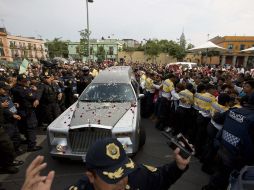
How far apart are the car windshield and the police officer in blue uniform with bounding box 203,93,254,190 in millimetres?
2925

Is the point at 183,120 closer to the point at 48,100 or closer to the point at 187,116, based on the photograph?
the point at 187,116

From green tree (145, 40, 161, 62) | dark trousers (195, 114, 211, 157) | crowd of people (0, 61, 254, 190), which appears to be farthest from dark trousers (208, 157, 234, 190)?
green tree (145, 40, 161, 62)

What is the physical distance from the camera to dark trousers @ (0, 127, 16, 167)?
437 centimetres

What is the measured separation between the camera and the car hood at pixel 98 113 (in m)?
4.65

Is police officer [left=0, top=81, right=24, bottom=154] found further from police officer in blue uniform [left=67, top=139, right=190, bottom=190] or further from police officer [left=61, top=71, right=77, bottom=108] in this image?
police officer [left=61, top=71, right=77, bottom=108]

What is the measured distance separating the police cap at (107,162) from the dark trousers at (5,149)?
11.8 feet

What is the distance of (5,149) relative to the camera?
14.5ft

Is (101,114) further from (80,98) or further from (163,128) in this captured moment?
(163,128)

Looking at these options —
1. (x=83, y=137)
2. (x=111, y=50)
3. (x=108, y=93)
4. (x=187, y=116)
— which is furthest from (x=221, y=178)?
(x=111, y=50)

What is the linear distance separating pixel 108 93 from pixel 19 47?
7831 centimetres

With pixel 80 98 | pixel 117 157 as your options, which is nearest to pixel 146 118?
pixel 80 98

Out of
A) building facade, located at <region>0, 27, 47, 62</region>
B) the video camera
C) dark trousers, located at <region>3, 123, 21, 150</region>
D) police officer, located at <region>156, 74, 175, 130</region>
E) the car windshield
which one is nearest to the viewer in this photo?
the video camera

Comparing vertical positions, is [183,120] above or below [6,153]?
above

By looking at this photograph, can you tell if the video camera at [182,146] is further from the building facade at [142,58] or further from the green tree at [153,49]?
the building facade at [142,58]
